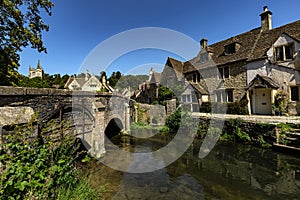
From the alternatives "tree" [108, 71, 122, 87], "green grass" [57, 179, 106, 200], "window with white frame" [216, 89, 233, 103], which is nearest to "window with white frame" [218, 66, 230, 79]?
"window with white frame" [216, 89, 233, 103]

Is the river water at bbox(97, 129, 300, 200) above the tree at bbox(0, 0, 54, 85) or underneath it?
underneath

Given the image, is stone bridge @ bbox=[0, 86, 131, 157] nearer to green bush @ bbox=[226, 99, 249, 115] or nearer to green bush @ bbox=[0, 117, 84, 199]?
green bush @ bbox=[0, 117, 84, 199]

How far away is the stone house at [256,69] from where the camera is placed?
48.7ft

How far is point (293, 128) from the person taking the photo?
9.98m

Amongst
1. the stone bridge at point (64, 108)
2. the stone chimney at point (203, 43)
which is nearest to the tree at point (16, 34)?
the stone bridge at point (64, 108)

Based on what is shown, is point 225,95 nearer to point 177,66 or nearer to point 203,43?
point 177,66

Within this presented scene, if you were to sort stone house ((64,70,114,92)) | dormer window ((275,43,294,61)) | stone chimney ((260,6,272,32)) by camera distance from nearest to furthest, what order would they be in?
1. dormer window ((275,43,294,61))
2. stone chimney ((260,6,272,32))
3. stone house ((64,70,114,92))

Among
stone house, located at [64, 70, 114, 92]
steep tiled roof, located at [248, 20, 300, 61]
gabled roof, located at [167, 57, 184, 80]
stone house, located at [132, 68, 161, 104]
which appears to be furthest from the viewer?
stone house, located at [64, 70, 114, 92]

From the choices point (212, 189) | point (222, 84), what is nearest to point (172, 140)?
point (212, 189)

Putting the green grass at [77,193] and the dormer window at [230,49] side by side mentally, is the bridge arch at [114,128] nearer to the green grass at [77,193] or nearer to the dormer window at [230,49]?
the green grass at [77,193]

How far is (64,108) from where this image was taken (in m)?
7.20

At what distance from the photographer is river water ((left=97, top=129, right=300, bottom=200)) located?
5711 millimetres

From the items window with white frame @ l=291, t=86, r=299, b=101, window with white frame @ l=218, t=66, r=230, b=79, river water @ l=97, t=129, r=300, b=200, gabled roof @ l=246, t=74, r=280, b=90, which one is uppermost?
window with white frame @ l=218, t=66, r=230, b=79

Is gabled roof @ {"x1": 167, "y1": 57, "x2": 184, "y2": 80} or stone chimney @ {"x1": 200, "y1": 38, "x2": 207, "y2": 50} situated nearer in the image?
stone chimney @ {"x1": 200, "y1": 38, "x2": 207, "y2": 50}
